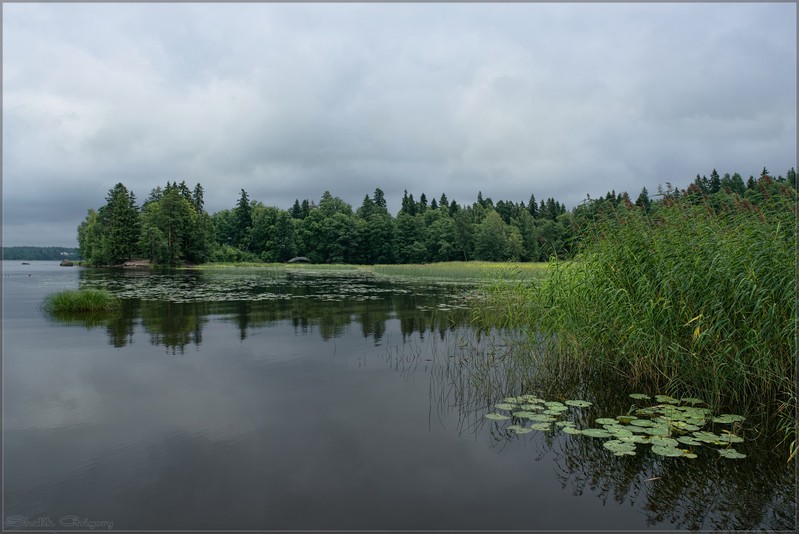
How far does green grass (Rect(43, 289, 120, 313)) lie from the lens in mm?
18656

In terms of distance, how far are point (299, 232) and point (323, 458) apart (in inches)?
3740

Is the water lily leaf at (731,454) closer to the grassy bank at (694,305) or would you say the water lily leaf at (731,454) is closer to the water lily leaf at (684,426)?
the water lily leaf at (684,426)

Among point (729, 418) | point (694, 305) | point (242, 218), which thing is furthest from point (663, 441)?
point (242, 218)

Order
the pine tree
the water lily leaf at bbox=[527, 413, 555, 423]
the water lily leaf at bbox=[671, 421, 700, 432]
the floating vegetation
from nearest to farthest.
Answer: the floating vegetation → the water lily leaf at bbox=[671, 421, 700, 432] → the water lily leaf at bbox=[527, 413, 555, 423] → the pine tree

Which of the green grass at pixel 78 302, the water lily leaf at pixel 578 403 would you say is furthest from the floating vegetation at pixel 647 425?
the green grass at pixel 78 302

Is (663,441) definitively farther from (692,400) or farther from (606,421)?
(692,400)

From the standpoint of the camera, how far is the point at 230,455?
599 centimetres

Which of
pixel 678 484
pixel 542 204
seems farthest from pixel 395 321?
pixel 542 204

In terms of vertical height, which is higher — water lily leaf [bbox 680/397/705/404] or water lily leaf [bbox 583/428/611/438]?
water lily leaf [bbox 680/397/705/404]

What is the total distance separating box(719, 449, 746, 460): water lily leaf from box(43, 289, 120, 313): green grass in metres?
21.0

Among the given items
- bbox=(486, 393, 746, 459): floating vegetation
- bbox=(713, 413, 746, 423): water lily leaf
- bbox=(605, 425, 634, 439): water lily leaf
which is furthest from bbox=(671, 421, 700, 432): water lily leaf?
bbox=(605, 425, 634, 439): water lily leaf

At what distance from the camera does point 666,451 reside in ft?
17.7

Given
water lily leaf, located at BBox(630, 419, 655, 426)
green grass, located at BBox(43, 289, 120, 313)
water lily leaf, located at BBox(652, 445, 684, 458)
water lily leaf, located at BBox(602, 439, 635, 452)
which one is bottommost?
water lily leaf, located at BBox(602, 439, 635, 452)

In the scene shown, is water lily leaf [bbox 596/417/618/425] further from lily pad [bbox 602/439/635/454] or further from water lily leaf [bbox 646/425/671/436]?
lily pad [bbox 602/439/635/454]
